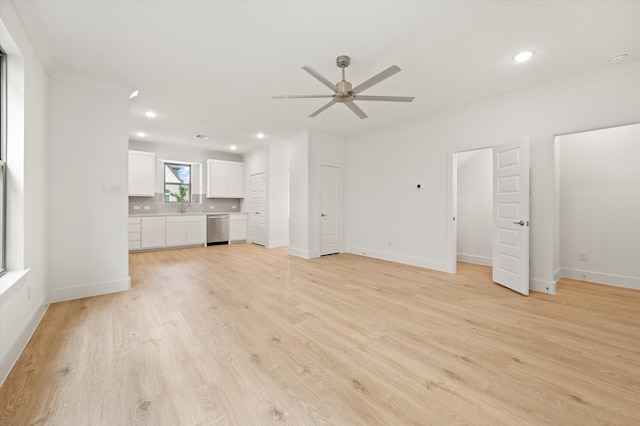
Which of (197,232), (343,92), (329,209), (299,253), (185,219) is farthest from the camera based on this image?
(197,232)

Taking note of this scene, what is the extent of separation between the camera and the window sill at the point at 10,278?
1805 mm

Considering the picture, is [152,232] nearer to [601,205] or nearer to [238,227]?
[238,227]

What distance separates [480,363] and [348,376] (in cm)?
98

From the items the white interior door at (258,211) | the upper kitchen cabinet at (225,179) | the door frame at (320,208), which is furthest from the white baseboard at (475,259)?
the upper kitchen cabinet at (225,179)

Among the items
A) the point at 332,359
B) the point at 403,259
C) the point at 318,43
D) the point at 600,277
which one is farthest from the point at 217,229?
the point at 600,277

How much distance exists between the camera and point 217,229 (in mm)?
7402

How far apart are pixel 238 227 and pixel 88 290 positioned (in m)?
4.64

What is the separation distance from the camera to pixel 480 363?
1.86m

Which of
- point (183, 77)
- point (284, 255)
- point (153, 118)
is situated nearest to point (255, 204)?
point (284, 255)

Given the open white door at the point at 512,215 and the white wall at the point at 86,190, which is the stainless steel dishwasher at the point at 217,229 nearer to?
the white wall at the point at 86,190

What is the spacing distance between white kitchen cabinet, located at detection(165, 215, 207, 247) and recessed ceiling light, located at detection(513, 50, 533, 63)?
7.18 metres

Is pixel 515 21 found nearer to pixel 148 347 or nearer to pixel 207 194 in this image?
pixel 148 347

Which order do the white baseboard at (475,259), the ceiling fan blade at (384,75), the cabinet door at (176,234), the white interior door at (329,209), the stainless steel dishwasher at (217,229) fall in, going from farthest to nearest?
the stainless steel dishwasher at (217,229), the cabinet door at (176,234), the white interior door at (329,209), the white baseboard at (475,259), the ceiling fan blade at (384,75)

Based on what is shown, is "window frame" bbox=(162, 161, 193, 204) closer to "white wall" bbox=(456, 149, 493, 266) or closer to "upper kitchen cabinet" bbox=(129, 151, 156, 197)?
"upper kitchen cabinet" bbox=(129, 151, 156, 197)
